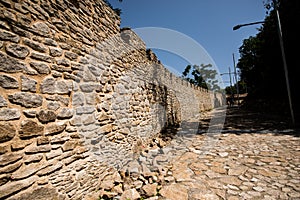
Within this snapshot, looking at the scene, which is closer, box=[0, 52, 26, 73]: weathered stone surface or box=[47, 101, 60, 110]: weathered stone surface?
box=[0, 52, 26, 73]: weathered stone surface

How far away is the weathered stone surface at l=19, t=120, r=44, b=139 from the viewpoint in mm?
1564

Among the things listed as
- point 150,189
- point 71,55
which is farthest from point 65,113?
point 150,189

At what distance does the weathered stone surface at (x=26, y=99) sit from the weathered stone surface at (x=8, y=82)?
3.2 inches

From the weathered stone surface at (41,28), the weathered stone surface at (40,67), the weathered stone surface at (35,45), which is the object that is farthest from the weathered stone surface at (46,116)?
the weathered stone surface at (41,28)

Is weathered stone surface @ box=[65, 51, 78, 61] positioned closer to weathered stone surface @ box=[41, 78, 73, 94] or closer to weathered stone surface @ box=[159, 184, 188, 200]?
weathered stone surface @ box=[41, 78, 73, 94]

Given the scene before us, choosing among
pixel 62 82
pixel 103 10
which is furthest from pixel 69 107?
pixel 103 10

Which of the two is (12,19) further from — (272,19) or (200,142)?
(272,19)

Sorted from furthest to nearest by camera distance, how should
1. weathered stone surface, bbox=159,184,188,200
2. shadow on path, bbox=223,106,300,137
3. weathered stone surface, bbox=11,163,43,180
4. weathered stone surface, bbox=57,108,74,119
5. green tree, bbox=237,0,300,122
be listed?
green tree, bbox=237,0,300,122, shadow on path, bbox=223,106,300,137, weathered stone surface, bbox=159,184,188,200, weathered stone surface, bbox=57,108,74,119, weathered stone surface, bbox=11,163,43,180

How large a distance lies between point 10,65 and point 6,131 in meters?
0.63

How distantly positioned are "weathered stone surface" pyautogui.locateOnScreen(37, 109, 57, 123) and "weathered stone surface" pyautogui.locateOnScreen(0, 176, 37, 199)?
59 centimetres

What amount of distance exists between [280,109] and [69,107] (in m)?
10.4

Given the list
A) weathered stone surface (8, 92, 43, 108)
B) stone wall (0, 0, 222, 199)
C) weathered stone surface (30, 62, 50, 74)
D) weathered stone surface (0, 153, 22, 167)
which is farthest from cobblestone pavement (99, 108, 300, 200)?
weathered stone surface (30, 62, 50, 74)

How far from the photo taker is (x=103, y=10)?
116 inches

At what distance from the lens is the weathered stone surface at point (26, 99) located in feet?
4.99
